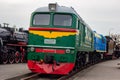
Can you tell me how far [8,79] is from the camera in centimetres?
1305

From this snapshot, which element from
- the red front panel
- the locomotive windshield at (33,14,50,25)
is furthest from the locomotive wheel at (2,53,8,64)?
the red front panel

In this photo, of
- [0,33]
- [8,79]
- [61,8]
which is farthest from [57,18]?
[0,33]

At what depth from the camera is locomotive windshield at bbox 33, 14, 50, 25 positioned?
50.8ft

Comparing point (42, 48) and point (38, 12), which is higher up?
point (38, 12)

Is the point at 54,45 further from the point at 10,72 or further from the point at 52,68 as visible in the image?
the point at 10,72

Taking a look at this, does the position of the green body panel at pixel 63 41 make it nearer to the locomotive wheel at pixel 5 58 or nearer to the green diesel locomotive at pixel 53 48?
the green diesel locomotive at pixel 53 48

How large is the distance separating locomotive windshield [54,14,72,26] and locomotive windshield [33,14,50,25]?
14.1 inches

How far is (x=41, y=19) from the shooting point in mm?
15625

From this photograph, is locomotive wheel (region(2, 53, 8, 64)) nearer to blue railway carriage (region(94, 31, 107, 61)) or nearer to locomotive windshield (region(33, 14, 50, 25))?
blue railway carriage (region(94, 31, 107, 61))

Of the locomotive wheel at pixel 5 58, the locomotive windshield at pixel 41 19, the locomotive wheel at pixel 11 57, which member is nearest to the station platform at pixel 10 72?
the locomotive windshield at pixel 41 19

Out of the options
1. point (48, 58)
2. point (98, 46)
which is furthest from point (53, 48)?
point (98, 46)

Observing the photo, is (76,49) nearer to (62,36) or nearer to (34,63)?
(62,36)

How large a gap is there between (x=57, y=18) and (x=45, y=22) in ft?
1.86

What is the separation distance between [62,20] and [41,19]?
959 millimetres
